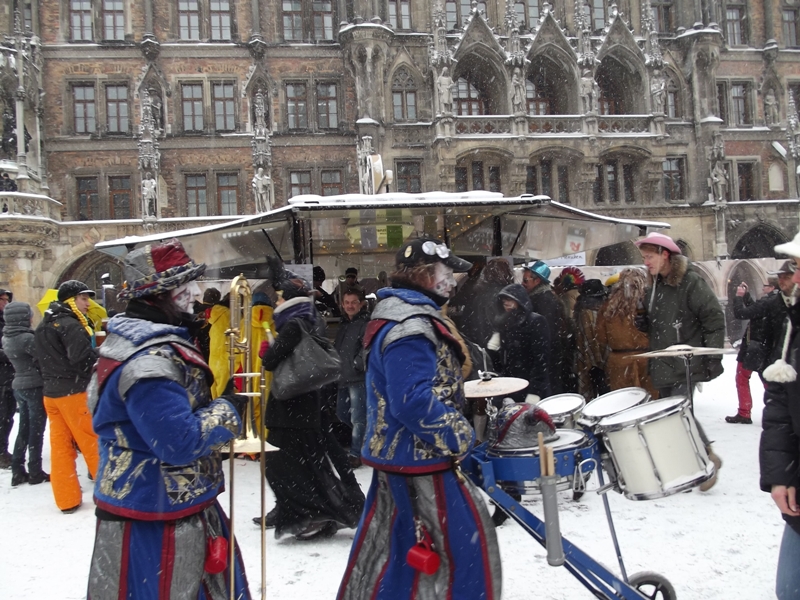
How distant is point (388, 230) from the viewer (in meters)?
8.38

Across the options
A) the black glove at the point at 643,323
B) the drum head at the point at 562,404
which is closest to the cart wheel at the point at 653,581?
the drum head at the point at 562,404

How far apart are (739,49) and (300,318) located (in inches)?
1101

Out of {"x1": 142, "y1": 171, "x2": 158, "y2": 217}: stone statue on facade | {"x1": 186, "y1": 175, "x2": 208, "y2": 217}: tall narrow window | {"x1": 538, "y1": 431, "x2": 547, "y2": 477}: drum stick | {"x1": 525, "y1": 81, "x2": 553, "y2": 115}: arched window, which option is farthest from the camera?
{"x1": 525, "y1": 81, "x2": 553, "y2": 115}: arched window

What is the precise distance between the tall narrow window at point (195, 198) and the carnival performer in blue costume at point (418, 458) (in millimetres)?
21880

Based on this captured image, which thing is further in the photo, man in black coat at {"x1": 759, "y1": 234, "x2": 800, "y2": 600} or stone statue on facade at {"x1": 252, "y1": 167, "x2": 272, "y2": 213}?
stone statue on facade at {"x1": 252, "y1": 167, "x2": 272, "y2": 213}

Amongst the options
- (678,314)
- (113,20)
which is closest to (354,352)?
(678,314)

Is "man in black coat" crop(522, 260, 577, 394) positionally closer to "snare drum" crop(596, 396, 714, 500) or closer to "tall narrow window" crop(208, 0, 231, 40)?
"snare drum" crop(596, 396, 714, 500)

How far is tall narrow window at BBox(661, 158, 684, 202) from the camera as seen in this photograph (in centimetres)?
2519

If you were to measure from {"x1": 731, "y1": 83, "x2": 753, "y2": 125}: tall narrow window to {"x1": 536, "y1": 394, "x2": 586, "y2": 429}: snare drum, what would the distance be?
2709cm

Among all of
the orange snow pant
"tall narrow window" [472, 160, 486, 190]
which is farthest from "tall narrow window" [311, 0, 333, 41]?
the orange snow pant

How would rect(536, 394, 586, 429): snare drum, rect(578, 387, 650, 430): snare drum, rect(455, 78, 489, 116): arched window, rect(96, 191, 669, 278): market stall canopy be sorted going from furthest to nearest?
rect(455, 78, 489, 116): arched window < rect(96, 191, 669, 278): market stall canopy < rect(536, 394, 586, 429): snare drum < rect(578, 387, 650, 430): snare drum

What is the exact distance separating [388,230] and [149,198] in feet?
52.7

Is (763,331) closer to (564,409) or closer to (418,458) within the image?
(564,409)

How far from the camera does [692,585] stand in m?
3.71
